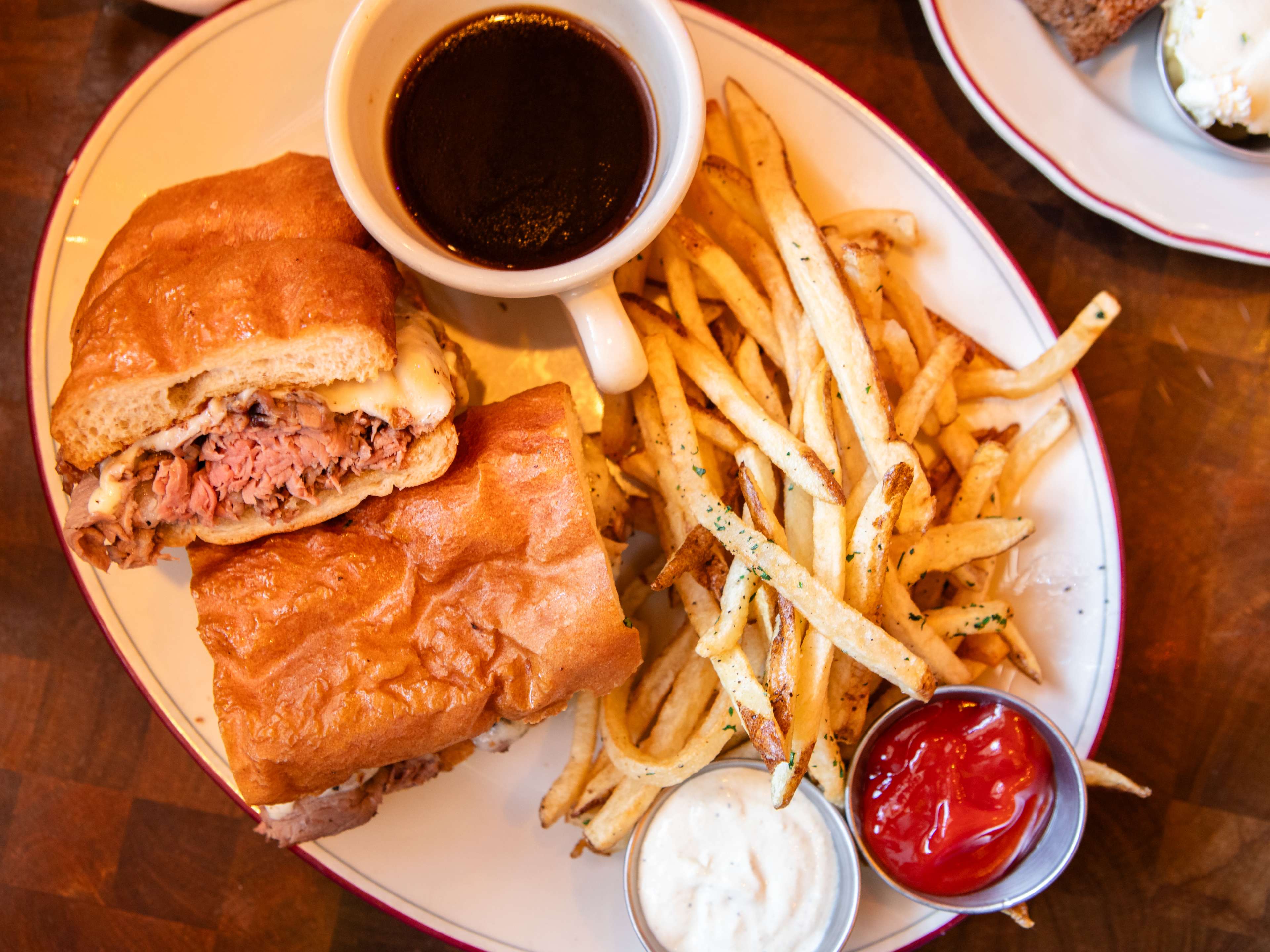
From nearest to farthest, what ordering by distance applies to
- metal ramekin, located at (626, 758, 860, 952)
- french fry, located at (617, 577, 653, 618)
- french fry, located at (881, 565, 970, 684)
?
french fry, located at (881, 565, 970, 684) → metal ramekin, located at (626, 758, 860, 952) → french fry, located at (617, 577, 653, 618)

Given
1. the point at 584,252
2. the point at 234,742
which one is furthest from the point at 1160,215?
the point at 234,742

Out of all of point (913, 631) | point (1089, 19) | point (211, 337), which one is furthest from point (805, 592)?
point (1089, 19)

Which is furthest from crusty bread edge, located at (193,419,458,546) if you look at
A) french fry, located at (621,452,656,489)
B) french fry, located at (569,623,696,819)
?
french fry, located at (569,623,696,819)

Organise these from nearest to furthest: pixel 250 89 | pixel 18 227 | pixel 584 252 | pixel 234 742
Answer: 1. pixel 234 742
2. pixel 584 252
3. pixel 250 89
4. pixel 18 227

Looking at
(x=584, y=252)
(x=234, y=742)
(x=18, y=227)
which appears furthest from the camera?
(x=18, y=227)

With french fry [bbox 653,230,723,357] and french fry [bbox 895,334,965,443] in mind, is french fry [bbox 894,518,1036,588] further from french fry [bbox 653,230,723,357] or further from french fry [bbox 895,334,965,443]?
french fry [bbox 653,230,723,357]

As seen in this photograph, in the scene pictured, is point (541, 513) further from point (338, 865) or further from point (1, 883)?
point (1, 883)
